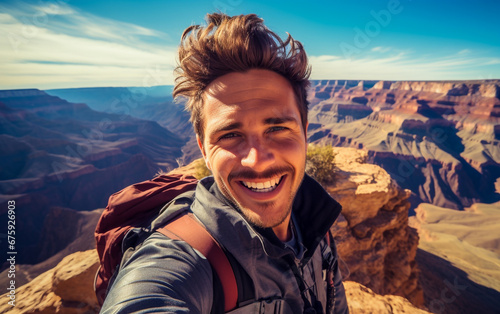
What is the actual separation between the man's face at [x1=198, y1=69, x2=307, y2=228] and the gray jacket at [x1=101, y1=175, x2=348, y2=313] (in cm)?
13

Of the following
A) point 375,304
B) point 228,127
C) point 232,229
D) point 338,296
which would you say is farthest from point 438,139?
point 232,229

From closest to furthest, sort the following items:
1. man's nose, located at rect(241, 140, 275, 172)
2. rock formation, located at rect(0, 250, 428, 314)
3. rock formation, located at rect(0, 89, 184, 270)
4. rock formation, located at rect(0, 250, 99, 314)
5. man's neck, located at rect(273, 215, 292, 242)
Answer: man's nose, located at rect(241, 140, 275, 172)
man's neck, located at rect(273, 215, 292, 242)
rock formation, located at rect(0, 250, 428, 314)
rock formation, located at rect(0, 250, 99, 314)
rock formation, located at rect(0, 89, 184, 270)

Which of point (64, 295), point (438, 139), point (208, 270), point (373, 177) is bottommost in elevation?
point (438, 139)

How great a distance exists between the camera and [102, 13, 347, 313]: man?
1.03 metres

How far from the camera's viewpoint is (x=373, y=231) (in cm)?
765

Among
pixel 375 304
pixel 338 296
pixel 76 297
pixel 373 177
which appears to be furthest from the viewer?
pixel 373 177

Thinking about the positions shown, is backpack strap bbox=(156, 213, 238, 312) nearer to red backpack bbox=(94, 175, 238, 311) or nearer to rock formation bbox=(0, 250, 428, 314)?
red backpack bbox=(94, 175, 238, 311)

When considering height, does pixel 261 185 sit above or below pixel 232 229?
above

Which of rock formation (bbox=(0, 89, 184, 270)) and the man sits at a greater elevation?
the man

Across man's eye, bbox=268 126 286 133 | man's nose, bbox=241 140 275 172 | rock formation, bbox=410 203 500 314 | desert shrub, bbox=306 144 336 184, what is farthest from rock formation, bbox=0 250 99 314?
rock formation, bbox=410 203 500 314

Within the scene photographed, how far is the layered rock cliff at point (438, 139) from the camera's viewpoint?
179ft

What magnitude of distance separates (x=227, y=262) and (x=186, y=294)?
24cm

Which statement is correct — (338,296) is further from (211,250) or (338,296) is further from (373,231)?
(373,231)

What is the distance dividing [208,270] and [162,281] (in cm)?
22
